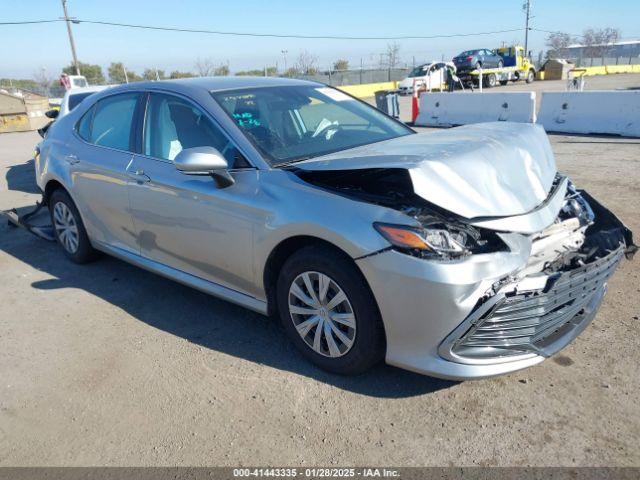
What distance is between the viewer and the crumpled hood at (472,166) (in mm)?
2658

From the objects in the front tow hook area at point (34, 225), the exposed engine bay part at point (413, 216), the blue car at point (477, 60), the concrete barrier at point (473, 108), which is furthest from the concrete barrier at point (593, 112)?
the blue car at point (477, 60)

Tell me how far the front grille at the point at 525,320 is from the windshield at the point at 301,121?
1.55 m

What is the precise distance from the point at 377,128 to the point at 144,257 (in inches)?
84.9

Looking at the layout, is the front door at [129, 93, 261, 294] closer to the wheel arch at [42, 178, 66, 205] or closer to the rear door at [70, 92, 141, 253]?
the rear door at [70, 92, 141, 253]

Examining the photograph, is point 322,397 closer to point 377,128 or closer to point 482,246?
point 482,246

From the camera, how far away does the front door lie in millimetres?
3246

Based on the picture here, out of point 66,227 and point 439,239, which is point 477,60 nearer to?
point 66,227

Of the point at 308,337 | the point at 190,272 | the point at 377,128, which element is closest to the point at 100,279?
the point at 190,272

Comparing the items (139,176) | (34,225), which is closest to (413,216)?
(139,176)

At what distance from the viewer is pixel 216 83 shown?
3.88 m

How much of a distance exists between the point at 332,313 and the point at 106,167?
247 cm

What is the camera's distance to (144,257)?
4180 mm

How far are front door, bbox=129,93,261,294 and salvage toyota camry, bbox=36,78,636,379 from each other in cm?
1

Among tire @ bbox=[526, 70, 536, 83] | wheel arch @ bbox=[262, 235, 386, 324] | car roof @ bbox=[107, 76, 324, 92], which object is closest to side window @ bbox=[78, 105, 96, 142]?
car roof @ bbox=[107, 76, 324, 92]
